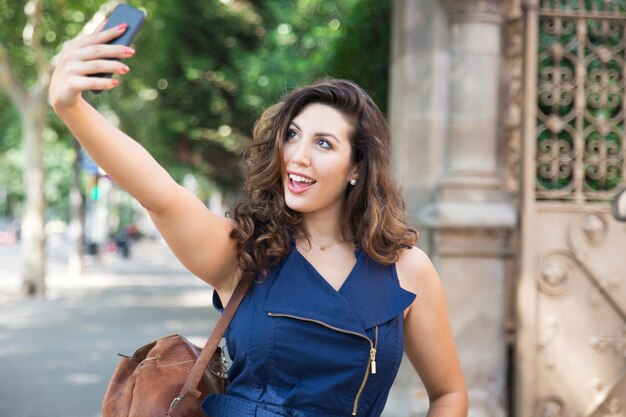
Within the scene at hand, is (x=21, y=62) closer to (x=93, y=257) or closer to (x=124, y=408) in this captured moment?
(x=93, y=257)

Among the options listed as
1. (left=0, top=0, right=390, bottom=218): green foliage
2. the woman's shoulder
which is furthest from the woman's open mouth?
(left=0, top=0, right=390, bottom=218): green foliage

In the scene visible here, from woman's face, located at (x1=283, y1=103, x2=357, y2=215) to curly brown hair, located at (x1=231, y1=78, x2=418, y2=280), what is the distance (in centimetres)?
3

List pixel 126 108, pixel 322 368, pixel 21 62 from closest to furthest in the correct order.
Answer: pixel 322 368
pixel 21 62
pixel 126 108

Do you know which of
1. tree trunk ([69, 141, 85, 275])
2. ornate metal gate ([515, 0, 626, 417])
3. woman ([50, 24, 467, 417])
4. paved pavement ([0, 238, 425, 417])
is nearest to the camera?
woman ([50, 24, 467, 417])

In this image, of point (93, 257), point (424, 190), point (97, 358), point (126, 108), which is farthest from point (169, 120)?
point (424, 190)

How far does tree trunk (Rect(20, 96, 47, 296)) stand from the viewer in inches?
676

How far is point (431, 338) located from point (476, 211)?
3.26 m

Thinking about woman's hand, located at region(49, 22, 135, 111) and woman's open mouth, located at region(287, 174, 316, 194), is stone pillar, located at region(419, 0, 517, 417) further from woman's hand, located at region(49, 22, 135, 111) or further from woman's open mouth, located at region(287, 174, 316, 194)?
woman's hand, located at region(49, 22, 135, 111)

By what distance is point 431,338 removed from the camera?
7.95ft

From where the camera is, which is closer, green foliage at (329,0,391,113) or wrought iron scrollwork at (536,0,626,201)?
wrought iron scrollwork at (536,0,626,201)

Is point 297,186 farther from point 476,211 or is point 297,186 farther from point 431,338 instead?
point 476,211

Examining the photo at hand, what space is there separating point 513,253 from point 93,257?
1136 inches

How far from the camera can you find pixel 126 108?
102 feet

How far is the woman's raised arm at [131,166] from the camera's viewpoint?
1.73 meters
